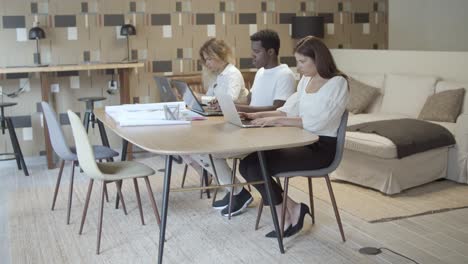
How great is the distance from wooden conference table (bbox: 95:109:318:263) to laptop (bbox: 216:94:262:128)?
0.14 feet

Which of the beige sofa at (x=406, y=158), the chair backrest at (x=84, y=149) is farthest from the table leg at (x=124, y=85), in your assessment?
the chair backrest at (x=84, y=149)

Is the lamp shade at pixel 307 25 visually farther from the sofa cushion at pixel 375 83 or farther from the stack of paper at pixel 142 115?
the stack of paper at pixel 142 115

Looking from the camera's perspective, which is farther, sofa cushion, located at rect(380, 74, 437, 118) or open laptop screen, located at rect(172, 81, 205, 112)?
sofa cushion, located at rect(380, 74, 437, 118)

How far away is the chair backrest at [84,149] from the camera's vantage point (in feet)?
12.6

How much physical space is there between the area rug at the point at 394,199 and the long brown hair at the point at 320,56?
1094 millimetres

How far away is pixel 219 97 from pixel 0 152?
11.4 feet

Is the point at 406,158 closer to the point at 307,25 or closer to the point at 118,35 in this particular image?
the point at 307,25

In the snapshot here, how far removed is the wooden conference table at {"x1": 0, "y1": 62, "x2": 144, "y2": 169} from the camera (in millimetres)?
6102

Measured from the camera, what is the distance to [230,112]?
3963mm

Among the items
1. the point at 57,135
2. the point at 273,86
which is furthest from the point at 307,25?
the point at 57,135

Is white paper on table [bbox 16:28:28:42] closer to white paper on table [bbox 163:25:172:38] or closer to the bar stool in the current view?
the bar stool

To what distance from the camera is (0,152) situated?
665cm

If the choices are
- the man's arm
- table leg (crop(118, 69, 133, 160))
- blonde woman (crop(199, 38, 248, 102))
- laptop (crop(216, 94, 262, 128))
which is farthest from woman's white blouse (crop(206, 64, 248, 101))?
table leg (crop(118, 69, 133, 160))

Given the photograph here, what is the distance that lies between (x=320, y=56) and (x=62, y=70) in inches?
124
